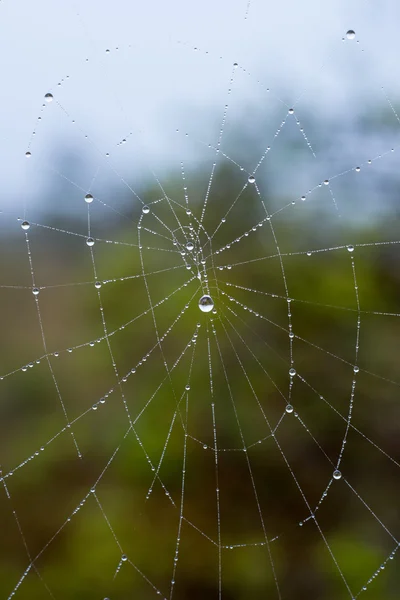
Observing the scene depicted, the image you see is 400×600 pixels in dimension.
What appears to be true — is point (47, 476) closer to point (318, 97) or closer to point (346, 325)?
point (346, 325)

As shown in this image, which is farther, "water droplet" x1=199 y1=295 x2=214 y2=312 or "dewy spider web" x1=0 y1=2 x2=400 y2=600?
"dewy spider web" x1=0 y1=2 x2=400 y2=600

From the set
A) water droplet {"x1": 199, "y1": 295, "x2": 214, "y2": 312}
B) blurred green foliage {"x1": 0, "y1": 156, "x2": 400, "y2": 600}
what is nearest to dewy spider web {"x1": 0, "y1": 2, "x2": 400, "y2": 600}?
blurred green foliage {"x1": 0, "y1": 156, "x2": 400, "y2": 600}

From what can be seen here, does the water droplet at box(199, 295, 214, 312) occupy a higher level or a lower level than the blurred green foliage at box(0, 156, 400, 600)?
higher

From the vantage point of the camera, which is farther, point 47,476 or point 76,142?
point 47,476

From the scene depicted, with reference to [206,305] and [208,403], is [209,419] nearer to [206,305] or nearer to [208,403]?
[208,403]

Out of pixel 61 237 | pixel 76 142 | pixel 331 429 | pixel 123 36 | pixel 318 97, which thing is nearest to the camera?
pixel 123 36

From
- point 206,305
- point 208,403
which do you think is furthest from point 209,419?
point 206,305

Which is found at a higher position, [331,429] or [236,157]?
[236,157]

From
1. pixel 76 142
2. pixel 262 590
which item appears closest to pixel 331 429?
pixel 262 590

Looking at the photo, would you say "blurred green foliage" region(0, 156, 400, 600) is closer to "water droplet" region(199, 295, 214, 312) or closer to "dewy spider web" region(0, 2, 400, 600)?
"dewy spider web" region(0, 2, 400, 600)
